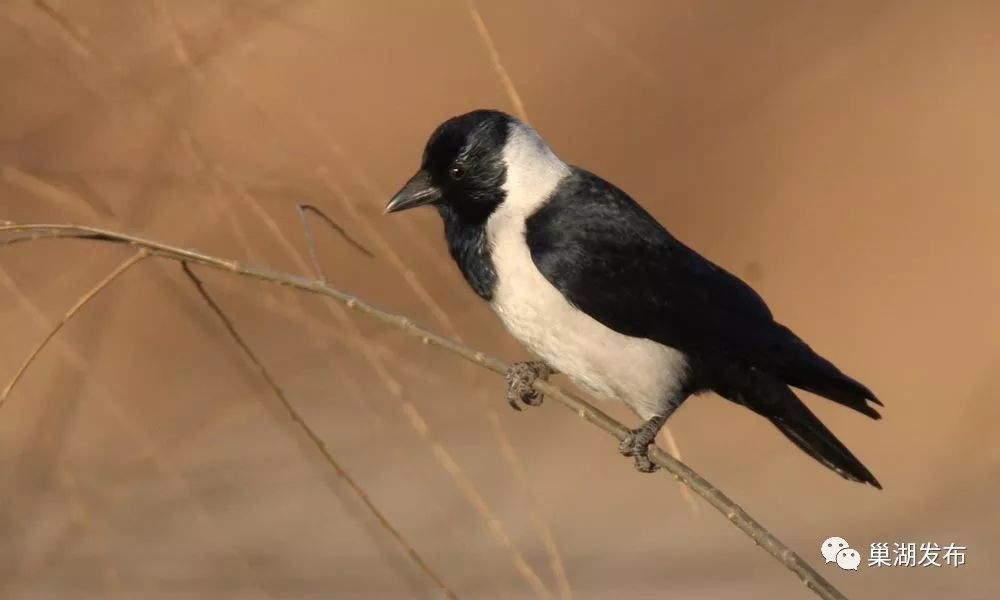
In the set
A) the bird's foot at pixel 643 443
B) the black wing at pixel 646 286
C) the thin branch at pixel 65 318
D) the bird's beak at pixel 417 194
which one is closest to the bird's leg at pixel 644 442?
the bird's foot at pixel 643 443

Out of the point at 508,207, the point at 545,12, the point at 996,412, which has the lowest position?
the point at 996,412

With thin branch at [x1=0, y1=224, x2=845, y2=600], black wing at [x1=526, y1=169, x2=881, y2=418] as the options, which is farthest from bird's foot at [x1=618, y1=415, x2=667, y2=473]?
thin branch at [x1=0, y1=224, x2=845, y2=600]

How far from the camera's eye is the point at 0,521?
2406mm

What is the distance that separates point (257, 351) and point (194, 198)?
7.11 ft

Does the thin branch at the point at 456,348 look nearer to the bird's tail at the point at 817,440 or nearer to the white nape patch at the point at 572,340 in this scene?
the white nape patch at the point at 572,340

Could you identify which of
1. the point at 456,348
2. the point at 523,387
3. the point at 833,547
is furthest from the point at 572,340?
the point at 833,547

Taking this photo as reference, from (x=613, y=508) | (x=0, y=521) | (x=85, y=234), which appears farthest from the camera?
(x=613, y=508)

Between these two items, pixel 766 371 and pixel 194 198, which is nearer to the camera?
pixel 766 371

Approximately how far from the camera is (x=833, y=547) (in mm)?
3008

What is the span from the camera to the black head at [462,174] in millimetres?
2447

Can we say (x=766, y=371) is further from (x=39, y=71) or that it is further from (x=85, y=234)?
(x=39, y=71)

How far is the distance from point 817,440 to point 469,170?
813 mm

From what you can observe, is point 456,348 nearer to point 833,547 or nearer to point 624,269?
point 624,269

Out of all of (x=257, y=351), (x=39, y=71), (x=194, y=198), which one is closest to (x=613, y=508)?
(x=257, y=351)
